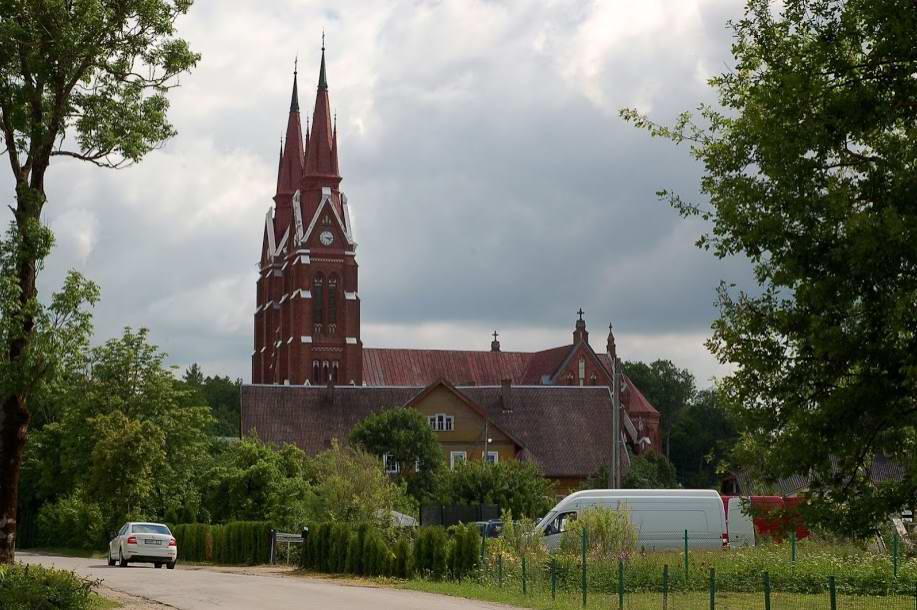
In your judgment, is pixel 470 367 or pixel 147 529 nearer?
pixel 147 529

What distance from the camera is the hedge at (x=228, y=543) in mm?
43688

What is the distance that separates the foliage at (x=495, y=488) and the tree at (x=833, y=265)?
41.2 meters

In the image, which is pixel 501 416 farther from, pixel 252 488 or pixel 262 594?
pixel 262 594

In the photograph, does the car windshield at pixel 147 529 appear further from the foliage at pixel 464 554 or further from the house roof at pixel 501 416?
the house roof at pixel 501 416

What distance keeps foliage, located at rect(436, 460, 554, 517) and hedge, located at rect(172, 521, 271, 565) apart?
13661 mm

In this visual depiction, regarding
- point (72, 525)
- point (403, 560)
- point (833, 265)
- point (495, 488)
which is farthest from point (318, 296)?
point (833, 265)

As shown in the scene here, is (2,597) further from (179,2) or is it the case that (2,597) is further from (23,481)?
(23,481)

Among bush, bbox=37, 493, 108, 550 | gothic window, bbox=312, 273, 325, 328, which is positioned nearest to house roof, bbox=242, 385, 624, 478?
bush, bbox=37, 493, 108, 550

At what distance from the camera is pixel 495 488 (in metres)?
58.3

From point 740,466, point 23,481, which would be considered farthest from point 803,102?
point 23,481

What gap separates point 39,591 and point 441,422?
216 ft

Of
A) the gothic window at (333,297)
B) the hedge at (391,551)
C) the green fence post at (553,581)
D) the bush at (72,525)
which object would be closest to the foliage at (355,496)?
the hedge at (391,551)

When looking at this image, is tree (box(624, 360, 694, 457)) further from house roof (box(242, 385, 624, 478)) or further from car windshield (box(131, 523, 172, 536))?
car windshield (box(131, 523, 172, 536))

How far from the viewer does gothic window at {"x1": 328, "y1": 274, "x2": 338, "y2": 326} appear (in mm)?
116375
